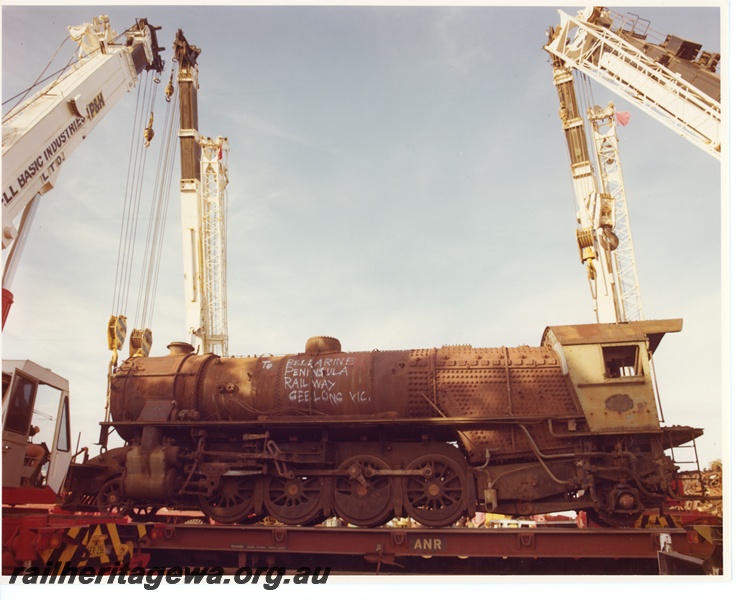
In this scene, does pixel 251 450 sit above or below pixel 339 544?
above

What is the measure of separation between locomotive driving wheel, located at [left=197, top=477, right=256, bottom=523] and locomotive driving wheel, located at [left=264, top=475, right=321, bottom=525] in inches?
13.0

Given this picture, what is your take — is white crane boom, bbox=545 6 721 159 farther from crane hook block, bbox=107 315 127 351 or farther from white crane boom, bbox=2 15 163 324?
crane hook block, bbox=107 315 127 351

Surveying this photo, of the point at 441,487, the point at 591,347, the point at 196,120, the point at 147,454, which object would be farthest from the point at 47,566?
the point at 196,120

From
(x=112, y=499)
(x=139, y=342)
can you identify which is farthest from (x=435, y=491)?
(x=139, y=342)

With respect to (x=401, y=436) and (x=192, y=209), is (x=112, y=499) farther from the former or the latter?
(x=192, y=209)

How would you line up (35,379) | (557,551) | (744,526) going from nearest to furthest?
(744,526) → (557,551) → (35,379)

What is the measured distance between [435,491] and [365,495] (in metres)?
1.16

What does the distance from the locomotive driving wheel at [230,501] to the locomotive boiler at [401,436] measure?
0.02m

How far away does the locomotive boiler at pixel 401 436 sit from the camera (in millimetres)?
9188

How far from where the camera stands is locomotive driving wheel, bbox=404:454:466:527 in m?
9.20

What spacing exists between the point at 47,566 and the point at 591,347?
28.2 feet

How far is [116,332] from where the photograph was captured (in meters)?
11.5

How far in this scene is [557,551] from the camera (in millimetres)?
8195

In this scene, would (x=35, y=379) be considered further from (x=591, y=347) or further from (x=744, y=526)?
(x=744, y=526)
